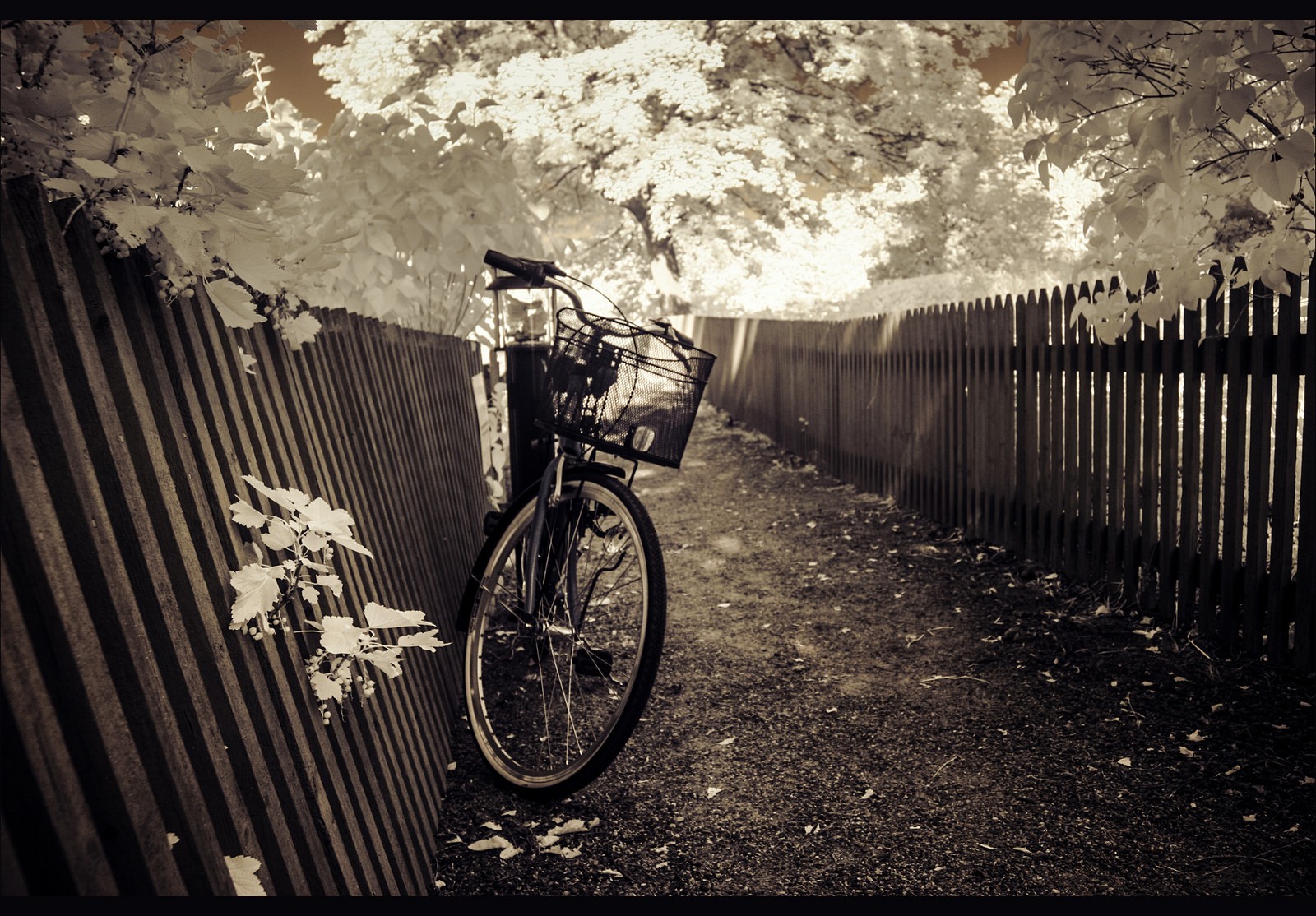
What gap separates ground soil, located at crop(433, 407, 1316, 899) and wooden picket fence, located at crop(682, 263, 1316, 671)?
237mm

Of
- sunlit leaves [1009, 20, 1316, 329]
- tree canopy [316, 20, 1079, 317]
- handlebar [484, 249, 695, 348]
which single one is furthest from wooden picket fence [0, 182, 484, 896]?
tree canopy [316, 20, 1079, 317]

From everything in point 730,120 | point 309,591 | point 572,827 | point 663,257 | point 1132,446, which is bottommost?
point 572,827

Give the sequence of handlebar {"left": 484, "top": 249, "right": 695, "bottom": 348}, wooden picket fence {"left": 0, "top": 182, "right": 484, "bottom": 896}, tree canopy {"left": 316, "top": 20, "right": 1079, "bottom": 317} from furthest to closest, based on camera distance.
Answer: 1. tree canopy {"left": 316, "top": 20, "right": 1079, "bottom": 317}
2. handlebar {"left": 484, "top": 249, "right": 695, "bottom": 348}
3. wooden picket fence {"left": 0, "top": 182, "right": 484, "bottom": 896}

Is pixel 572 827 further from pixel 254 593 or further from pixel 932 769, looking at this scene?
pixel 254 593

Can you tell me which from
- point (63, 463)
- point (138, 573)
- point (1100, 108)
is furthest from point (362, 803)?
point (1100, 108)

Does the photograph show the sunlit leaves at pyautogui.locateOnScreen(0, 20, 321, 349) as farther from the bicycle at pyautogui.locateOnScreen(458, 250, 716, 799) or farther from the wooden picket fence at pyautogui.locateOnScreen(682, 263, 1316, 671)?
the wooden picket fence at pyautogui.locateOnScreen(682, 263, 1316, 671)

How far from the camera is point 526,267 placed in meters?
3.36

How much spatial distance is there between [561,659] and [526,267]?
1611 mm

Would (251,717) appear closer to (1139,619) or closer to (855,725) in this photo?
(855,725)

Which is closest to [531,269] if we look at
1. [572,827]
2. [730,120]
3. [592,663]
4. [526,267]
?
[526,267]

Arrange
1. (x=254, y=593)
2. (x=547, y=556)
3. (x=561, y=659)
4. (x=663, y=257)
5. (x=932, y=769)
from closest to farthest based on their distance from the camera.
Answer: (x=254, y=593)
(x=932, y=769)
(x=547, y=556)
(x=561, y=659)
(x=663, y=257)

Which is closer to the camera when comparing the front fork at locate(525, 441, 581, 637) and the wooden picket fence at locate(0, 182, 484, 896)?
the wooden picket fence at locate(0, 182, 484, 896)

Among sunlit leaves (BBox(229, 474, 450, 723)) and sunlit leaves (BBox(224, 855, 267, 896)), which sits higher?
sunlit leaves (BBox(229, 474, 450, 723))

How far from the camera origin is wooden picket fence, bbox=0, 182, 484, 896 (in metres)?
0.92
